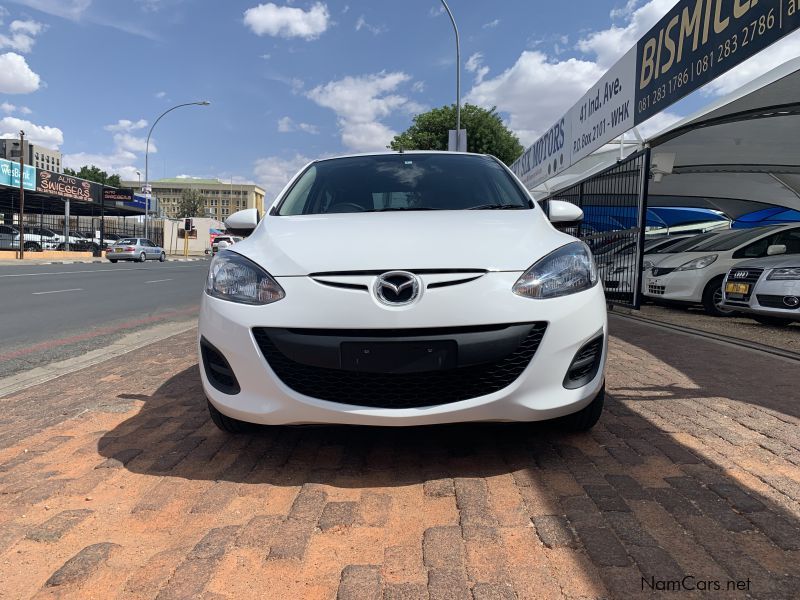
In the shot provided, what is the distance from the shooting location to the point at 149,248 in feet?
110

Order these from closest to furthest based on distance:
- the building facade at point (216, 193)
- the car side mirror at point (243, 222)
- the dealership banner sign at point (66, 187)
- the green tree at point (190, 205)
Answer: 1. the car side mirror at point (243, 222)
2. the dealership banner sign at point (66, 187)
3. the green tree at point (190, 205)
4. the building facade at point (216, 193)

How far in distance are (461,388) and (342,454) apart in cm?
73

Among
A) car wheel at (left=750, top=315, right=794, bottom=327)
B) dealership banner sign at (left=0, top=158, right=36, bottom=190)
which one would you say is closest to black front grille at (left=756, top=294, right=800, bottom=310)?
car wheel at (left=750, top=315, right=794, bottom=327)

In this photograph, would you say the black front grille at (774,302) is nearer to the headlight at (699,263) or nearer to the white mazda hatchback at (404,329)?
the headlight at (699,263)

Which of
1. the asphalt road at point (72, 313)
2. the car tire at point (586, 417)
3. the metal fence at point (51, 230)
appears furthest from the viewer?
the metal fence at point (51, 230)

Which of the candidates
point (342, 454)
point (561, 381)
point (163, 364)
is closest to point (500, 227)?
point (561, 381)

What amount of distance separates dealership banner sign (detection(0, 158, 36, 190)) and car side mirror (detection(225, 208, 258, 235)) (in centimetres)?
3328

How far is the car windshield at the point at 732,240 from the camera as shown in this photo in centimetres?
814

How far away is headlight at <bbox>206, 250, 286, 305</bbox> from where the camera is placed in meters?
2.37

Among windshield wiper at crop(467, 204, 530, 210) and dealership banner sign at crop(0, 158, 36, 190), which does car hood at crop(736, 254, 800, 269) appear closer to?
windshield wiper at crop(467, 204, 530, 210)

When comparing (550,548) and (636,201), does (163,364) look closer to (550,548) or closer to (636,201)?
(550,548)

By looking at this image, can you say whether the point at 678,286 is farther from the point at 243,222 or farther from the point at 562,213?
the point at 243,222

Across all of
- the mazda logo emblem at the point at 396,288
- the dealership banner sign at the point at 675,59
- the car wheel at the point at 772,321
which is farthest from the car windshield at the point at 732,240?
the mazda logo emblem at the point at 396,288

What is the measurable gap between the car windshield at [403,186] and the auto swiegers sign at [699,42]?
295cm
